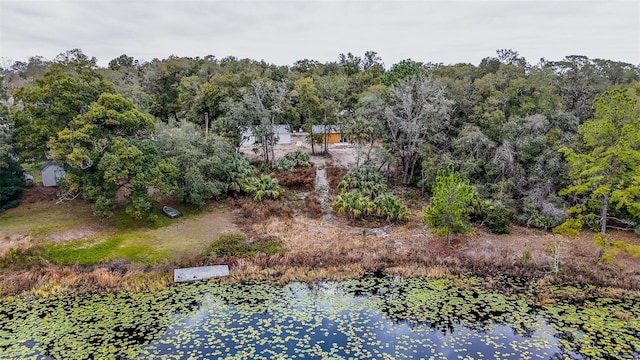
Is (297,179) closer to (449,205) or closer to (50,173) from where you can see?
(449,205)

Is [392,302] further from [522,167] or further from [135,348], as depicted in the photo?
[522,167]

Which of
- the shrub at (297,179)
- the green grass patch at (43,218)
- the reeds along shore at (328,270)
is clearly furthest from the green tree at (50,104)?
the shrub at (297,179)

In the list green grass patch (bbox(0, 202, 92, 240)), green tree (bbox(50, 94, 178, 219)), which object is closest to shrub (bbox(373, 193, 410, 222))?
green tree (bbox(50, 94, 178, 219))

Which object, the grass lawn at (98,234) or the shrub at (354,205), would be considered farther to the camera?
the shrub at (354,205)

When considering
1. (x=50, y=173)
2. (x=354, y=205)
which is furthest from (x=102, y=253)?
(x=354, y=205)

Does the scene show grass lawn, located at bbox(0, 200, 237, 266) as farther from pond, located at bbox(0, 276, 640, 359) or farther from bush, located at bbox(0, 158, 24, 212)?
pond, located at bbox(0, 276, 640, 359)

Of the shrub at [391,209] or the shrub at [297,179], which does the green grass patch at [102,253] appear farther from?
the shrub at [391,209]

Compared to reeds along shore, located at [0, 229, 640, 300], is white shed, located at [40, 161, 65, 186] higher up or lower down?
higher up
